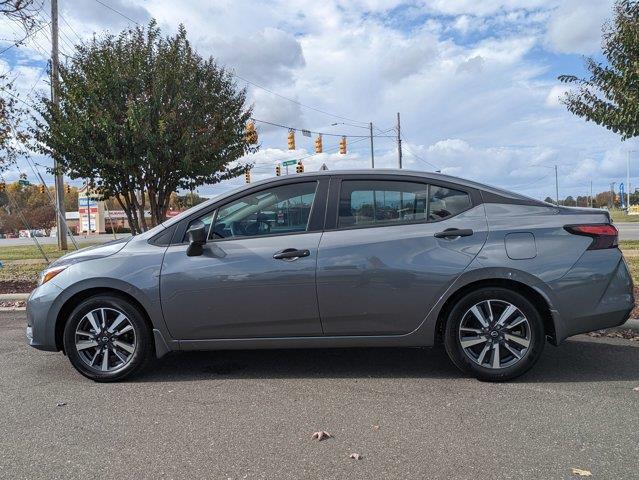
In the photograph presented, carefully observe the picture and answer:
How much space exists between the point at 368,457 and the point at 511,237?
2.10 meters

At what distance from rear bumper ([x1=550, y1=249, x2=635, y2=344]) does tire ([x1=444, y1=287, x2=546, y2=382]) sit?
20 cm

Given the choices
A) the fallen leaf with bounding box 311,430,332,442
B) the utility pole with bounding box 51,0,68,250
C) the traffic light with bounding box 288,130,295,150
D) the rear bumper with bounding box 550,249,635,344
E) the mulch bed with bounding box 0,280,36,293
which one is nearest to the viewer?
the fallen leaf with bounding box 311,430,332,442

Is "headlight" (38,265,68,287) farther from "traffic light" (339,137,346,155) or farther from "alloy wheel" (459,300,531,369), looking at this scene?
"traffic light" (339,137,346,155)

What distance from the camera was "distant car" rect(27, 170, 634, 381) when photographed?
4.26m

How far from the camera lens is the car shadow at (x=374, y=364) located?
461 centimetres

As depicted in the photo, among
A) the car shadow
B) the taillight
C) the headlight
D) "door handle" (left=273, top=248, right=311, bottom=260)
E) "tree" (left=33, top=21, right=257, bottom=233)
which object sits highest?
"tree" (left=33, top=21, right=257, bottom=233)

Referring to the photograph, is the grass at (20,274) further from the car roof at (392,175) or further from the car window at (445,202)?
the car window at (445,202)

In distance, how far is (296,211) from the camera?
454 centimetres

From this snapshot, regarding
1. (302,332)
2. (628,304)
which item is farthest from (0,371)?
(628,304)

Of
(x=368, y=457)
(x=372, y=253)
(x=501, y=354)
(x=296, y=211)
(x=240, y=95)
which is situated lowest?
(x=368, y=457)

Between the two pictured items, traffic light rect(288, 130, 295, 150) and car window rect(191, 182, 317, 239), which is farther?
traffic light rect(288, 130, 295, 150)

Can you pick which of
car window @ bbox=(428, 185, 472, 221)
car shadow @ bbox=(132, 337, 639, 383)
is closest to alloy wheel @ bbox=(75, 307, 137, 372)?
car shadow @ bbox=(132, 337, 639, 383)

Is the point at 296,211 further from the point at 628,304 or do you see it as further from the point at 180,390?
the point at 628,304

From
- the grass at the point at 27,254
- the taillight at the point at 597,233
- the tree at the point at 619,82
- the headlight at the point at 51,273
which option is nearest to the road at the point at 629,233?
the tree at the point at 619,82
